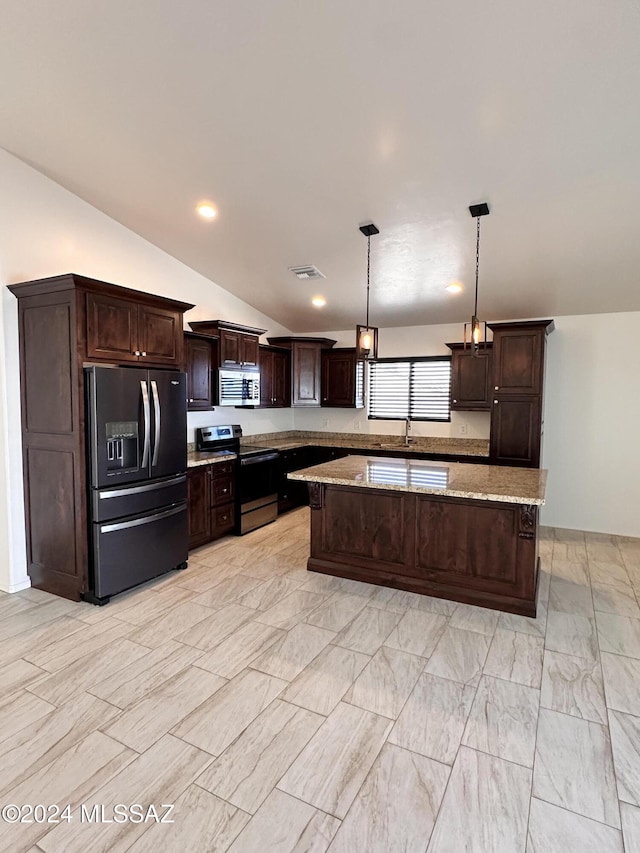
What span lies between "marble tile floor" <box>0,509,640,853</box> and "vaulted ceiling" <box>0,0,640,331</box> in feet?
9.83

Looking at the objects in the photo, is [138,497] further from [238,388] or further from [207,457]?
[238,388]

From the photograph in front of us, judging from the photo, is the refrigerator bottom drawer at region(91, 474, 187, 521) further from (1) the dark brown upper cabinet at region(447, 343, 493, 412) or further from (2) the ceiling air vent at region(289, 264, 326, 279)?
(1) the dark brown upper cabinet at region(447, 343, 493, 412)

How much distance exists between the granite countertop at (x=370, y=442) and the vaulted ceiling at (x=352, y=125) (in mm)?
2093

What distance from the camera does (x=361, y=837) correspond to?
1633 millimetres

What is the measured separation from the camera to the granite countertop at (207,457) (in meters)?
4.47

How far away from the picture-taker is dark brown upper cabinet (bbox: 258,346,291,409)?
6.12 metres

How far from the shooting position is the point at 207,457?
15.5ft

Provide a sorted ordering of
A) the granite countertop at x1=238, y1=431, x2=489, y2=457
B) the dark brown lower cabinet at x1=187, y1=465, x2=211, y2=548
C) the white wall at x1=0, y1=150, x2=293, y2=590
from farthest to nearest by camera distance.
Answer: the granite countertop at x1=238, y1=431, x2=489, y2=457 < the dark brown lower cabinet at x1=187, y1=465, x2=211, y2=548 < the white wall at x1=0, y1=150, x2=293, y2=590

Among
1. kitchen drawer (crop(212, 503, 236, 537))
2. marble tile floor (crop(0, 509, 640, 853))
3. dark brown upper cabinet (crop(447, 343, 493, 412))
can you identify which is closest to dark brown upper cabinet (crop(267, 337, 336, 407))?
dark brown upper cabinet (crop(447, 343, 493, 412))

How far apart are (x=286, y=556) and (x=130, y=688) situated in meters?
2.14

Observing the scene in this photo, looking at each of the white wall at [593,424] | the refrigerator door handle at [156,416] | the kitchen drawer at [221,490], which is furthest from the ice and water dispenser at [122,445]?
the white wall at [593,424]

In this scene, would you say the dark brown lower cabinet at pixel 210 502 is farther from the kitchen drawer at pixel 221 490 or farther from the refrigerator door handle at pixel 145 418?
the refrigerator door handle at pixel 145 418

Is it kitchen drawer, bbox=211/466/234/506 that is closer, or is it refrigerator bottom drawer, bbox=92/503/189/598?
refrigerator bottom drawer, bbox=92/503/189/598

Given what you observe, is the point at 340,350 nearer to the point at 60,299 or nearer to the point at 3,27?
the point at 60,299
